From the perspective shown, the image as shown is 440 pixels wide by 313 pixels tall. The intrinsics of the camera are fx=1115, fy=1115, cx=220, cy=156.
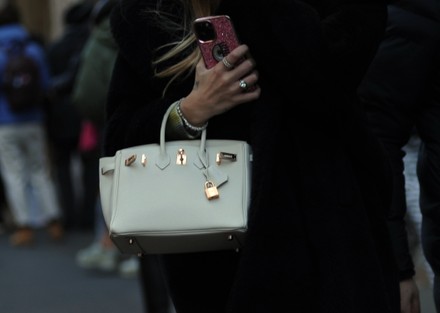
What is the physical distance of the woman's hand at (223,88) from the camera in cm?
254

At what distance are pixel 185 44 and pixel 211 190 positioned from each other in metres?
0.38

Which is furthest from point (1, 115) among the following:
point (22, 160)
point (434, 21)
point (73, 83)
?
point (434, 21)

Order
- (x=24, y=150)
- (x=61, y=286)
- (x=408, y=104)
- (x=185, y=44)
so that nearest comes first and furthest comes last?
(x=185, y=44) → (x=408, y=104) → (x=61, y=286) → (x=24, y=150)

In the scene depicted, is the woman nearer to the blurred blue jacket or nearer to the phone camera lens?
the phone camera lens

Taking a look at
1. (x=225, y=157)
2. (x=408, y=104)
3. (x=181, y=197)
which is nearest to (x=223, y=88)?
(x=225, y=157)

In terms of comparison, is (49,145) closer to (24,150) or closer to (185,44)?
(24,150)

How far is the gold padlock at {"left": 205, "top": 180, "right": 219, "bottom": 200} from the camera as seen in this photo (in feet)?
8.13

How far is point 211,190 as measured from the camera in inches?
98.0

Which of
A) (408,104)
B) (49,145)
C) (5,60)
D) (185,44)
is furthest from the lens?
(49,145)

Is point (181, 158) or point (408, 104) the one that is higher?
point (181, 158)

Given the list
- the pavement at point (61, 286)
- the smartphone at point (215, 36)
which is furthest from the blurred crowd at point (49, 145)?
the smartphone at point (215, 36)

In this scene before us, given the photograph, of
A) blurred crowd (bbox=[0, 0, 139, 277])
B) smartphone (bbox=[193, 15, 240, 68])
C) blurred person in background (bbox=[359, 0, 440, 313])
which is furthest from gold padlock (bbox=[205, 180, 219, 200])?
blurred crowd (bbox=[0, 0, 139, 277])

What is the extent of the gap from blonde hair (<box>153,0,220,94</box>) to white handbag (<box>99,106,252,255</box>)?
174mm

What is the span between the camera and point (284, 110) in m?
2.58
